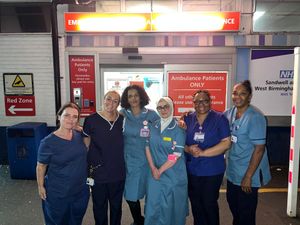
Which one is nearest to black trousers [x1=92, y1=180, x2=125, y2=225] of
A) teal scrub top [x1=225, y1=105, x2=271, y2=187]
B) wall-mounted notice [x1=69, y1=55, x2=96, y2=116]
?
teal scrub top [x1=225, y1=105, x2=271, y2=187]

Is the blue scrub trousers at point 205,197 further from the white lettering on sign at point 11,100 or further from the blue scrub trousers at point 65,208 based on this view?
the white lettering on sign at point 11,100

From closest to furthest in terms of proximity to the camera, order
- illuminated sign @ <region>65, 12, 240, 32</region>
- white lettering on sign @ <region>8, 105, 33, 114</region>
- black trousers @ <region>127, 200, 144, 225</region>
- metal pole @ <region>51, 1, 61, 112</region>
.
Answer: black trousers @ <region>127, 200, 144, 225</region>
illuminated sign @ <region>65, 12, 240, 32</region>
metal pole @ <region>51, 1, 61, 112</region>
white lettering on sign @ <region>8, 105, 33, 114</region>

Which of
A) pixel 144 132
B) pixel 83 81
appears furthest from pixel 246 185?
pixel 83 81

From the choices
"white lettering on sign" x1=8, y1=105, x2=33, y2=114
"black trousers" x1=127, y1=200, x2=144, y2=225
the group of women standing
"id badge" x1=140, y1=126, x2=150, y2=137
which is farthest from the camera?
"white lettering on sign" x1=8, y1=105, x2=33, y2=114

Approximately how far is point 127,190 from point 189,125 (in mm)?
961

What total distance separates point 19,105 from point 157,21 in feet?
10.4

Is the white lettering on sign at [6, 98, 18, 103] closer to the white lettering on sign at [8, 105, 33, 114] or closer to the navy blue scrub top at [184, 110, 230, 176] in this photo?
the white lettering on sign at [8, 105, 33, 114]

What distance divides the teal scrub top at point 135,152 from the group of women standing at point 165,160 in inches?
0.4

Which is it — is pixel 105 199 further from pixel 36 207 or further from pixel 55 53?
pixel 55 53

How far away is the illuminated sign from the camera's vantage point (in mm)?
5039

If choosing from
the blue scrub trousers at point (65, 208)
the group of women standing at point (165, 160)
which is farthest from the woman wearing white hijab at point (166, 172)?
the blue scrub trousers at point (65, 208)

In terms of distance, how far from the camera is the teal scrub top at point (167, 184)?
274 centimetres

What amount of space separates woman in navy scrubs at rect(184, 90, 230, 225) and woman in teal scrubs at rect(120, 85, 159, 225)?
17.7 inches

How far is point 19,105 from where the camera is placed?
565 centimetres
